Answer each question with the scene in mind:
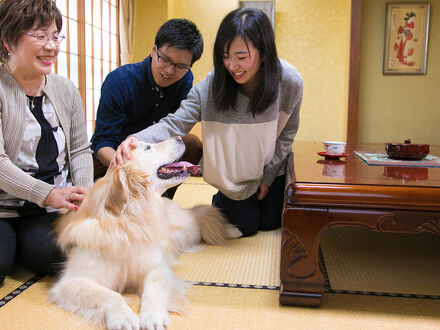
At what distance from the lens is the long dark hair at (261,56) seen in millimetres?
1593

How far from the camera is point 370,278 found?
1527 mm

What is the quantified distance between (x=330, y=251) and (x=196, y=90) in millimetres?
939

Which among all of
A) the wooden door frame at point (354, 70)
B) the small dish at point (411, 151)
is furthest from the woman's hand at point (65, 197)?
the wooden door frame at point (354, 70)

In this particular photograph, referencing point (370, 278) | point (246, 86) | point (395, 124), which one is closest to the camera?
point (370, 278)

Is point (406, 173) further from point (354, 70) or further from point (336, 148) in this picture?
point (354, 70)

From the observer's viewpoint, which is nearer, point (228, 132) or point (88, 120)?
point (228, 132)

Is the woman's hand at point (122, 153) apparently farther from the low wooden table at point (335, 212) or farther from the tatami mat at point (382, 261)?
the tatami mat at point (382, 261)

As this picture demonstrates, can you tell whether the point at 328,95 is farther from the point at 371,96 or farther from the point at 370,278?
the point at 370,278

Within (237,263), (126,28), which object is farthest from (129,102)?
(126,28)

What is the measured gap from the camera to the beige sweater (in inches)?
55.8

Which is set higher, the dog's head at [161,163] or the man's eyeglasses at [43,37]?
the man's eyeglasses at [43,37]

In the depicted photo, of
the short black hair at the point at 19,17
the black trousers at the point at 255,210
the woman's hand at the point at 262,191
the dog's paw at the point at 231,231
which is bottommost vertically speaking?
the dog's paw at the point at 231,231

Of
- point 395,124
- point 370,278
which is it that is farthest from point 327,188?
point 395,124

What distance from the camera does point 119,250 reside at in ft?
4.33
